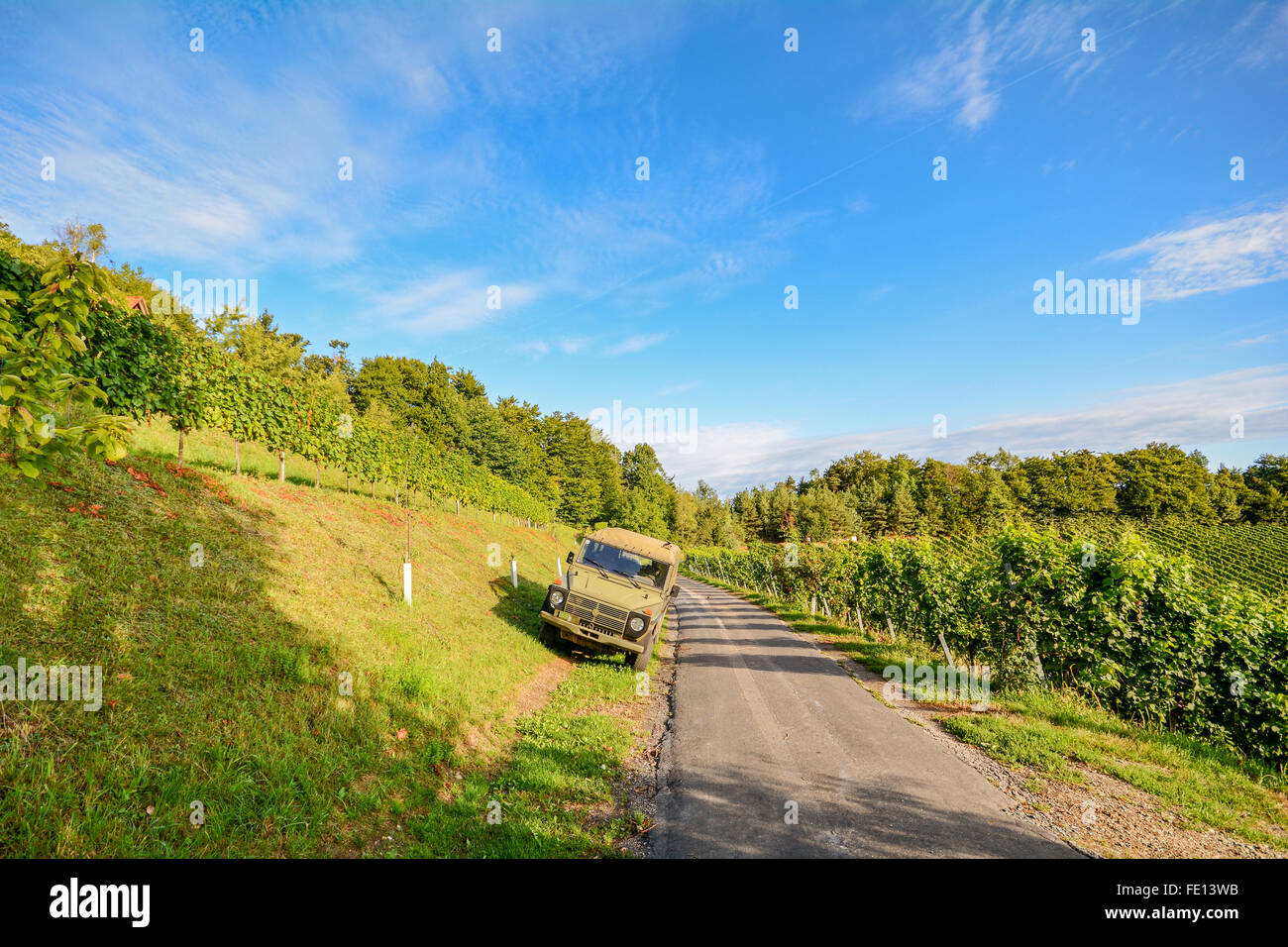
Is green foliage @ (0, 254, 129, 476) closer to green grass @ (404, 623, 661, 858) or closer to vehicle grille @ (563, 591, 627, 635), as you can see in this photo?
green grass @ (404, 623, 661, 858)

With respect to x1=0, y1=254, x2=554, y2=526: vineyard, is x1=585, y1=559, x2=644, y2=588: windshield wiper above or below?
below

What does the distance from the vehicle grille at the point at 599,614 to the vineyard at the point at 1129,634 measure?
7.80 meters

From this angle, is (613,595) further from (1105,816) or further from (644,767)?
(1105,816)

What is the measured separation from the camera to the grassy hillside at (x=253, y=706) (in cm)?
353

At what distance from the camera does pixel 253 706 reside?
4.89 metres

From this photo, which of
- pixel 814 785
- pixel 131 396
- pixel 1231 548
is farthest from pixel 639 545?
pixel 1231 548

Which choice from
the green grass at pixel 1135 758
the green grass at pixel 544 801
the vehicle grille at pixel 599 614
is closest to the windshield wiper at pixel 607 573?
the vehicle grille at pixel 599 614

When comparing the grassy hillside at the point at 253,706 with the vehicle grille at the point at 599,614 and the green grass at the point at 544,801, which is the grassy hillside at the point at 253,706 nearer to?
the green grass at the point at 544,801

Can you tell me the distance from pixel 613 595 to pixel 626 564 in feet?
4.08

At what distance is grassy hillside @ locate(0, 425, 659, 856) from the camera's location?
3.53 metres

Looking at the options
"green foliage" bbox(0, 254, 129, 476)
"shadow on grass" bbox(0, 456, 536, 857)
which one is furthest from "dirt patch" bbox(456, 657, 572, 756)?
"green foliage" bbox(0, 254, 129, 476)

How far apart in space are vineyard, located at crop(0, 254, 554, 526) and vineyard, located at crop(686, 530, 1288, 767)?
12650mm

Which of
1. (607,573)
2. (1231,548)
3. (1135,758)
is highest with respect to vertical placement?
(607,573)
